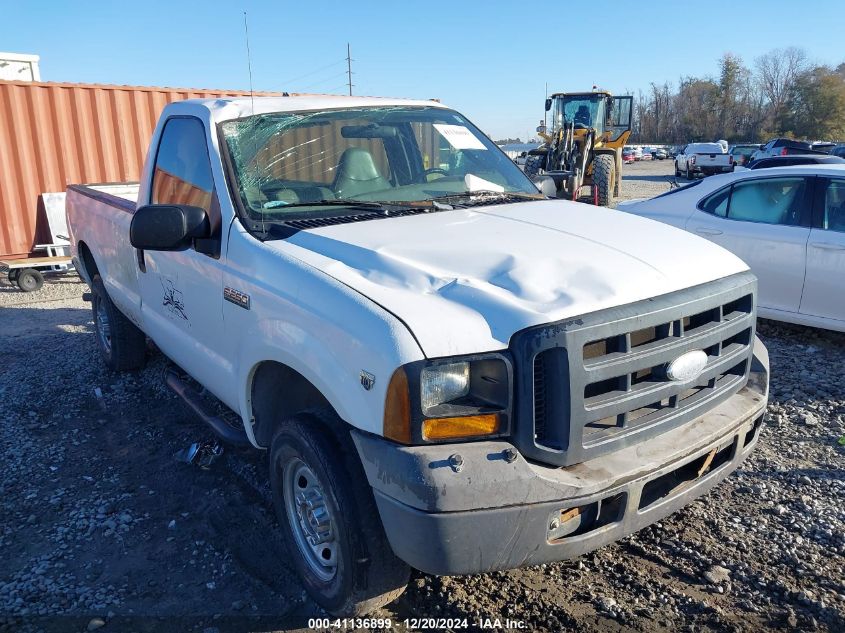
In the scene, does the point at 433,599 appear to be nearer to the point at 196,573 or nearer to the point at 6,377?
the point at 196,573

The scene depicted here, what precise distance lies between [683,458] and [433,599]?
1188mm

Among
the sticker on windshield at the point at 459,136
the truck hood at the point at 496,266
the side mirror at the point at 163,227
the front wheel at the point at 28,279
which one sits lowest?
the front wheel at the point at 28,279

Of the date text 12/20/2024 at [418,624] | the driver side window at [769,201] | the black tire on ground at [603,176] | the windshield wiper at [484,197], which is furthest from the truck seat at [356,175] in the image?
the black tire on ground at [603,176]

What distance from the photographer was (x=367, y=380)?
7.45ft

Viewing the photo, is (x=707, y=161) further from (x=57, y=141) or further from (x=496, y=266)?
(x=496, y=266)

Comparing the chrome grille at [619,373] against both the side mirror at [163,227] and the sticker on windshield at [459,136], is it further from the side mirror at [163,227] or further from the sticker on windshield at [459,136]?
the sticker on windshield at [459,136]

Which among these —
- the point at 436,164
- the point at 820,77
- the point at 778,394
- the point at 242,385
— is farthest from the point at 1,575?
the point at 820,77

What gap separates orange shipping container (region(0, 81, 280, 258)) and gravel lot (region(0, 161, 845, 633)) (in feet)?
21.2

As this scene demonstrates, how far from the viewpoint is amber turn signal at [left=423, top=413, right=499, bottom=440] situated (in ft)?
7.32

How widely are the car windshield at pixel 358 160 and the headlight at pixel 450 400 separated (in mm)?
1365

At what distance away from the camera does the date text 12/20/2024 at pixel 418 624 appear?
107 inches

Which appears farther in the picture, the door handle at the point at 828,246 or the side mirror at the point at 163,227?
the door handle at the point at 828,246

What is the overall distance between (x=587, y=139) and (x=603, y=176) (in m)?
1.06

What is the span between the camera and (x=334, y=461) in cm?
249
